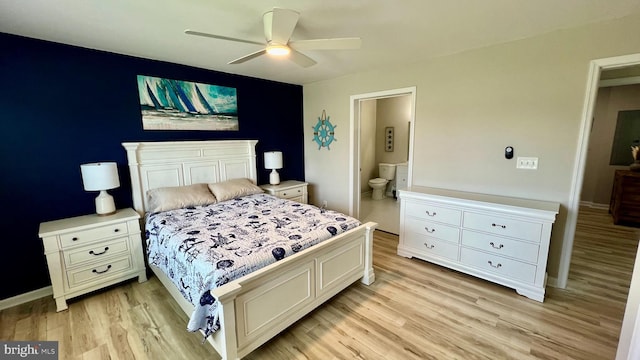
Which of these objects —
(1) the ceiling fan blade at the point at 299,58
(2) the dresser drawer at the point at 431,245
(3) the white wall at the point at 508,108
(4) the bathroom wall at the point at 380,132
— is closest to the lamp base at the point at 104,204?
(1) the ceiling fan blade at the point at 299,58

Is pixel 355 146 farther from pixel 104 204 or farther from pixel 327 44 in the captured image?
pixel 104 204

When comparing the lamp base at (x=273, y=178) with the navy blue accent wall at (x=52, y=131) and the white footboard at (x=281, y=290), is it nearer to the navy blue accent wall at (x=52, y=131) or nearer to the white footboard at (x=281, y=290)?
the navy blue accent wall at (x=52, y=131)

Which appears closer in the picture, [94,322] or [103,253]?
[94,322]

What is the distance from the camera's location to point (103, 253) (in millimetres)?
2439

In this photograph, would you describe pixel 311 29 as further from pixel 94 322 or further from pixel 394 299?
pixel 94 322

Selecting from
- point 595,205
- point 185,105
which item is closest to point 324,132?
point 185,105

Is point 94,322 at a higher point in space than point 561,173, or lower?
lower

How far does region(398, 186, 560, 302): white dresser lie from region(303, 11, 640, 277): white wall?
0.23 m

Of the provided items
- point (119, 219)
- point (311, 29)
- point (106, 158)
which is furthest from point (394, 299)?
point (106, 158)

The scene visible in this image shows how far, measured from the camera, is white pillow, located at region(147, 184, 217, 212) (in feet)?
9.25

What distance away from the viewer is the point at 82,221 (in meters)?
2.44

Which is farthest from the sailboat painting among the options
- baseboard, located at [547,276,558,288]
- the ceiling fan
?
baseboard, located at [547,276,558,288]

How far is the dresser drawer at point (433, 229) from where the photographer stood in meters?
2.76

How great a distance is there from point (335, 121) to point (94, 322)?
11.6 feet
